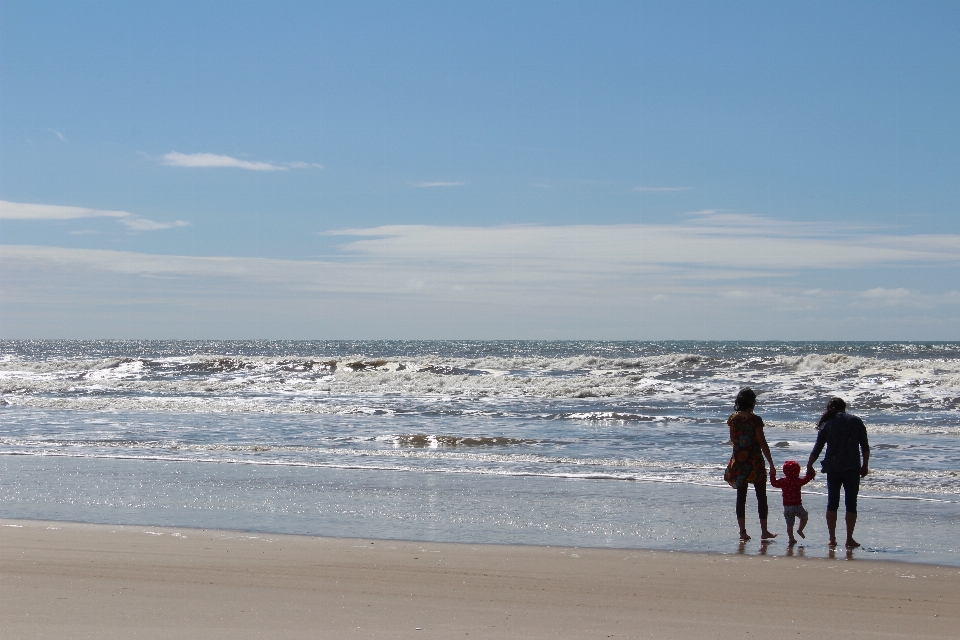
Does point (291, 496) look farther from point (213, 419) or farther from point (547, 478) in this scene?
point (213, 419)

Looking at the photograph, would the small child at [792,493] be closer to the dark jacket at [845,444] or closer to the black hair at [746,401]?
the dark jacket at [845,444]

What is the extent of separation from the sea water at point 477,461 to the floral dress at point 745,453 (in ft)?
1.95

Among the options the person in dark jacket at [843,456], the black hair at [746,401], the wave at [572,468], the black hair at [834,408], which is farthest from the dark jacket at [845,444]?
the wave at [572,468]

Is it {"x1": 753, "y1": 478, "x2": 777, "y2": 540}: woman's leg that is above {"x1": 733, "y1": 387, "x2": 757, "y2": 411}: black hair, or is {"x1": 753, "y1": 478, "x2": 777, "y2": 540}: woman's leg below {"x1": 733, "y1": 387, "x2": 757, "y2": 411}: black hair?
below

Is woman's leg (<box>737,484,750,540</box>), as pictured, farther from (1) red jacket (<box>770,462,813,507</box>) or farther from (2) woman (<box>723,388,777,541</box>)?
(1) red jacket (<box>770,462,813,507</box>)

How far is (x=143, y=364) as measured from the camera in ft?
173

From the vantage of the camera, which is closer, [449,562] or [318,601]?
[318,601]

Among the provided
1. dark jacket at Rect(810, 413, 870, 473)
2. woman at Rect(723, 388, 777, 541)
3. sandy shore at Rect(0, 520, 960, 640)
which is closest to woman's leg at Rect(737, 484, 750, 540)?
woman at Rect(723, 388, 777, 541)

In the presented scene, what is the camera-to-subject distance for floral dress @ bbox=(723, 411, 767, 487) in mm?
8438

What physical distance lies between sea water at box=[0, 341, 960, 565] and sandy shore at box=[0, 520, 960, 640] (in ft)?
2.65

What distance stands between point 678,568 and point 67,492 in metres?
7.36

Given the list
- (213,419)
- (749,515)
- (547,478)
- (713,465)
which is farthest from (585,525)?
(213,419)

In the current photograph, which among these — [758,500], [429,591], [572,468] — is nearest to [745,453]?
[758,500]

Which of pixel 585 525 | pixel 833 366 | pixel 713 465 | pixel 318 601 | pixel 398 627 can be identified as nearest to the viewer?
pixel 398 627
